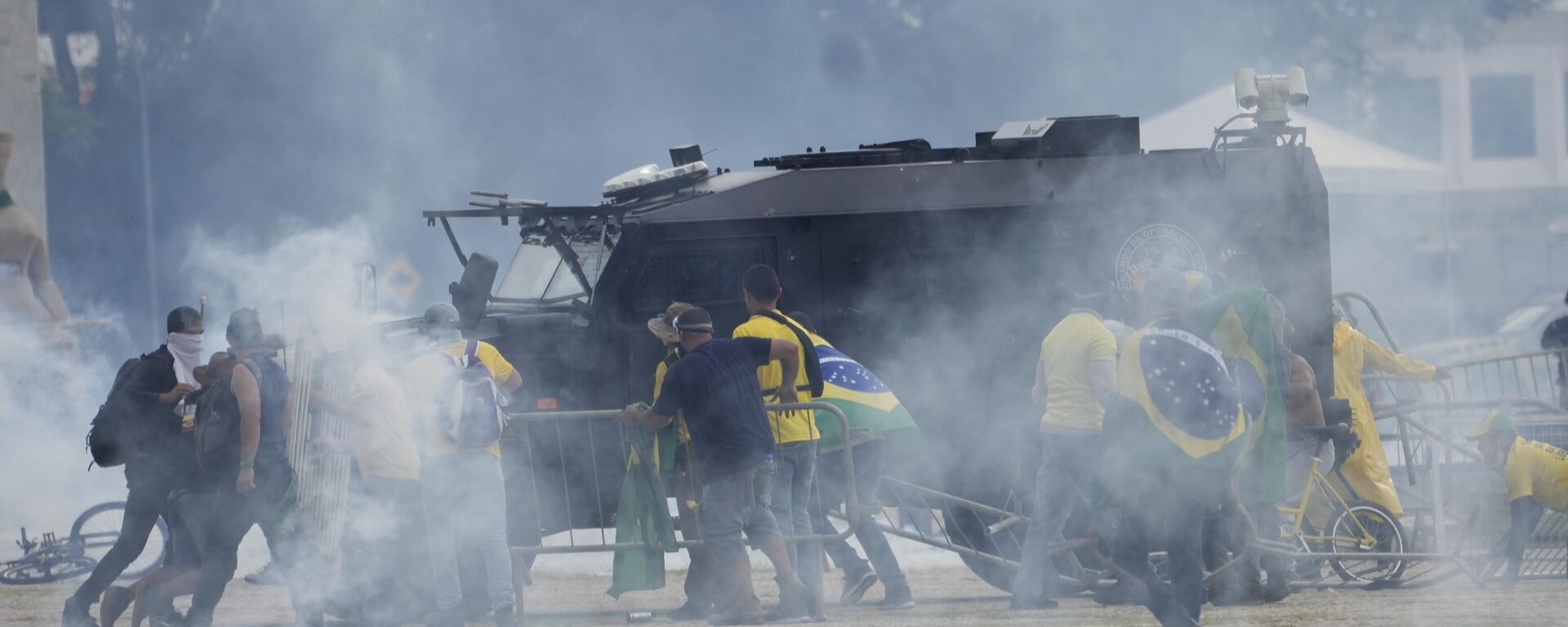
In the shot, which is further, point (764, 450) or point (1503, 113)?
point (1503, 113)

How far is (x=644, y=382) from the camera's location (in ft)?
27.6

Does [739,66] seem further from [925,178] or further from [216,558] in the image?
[216,558]

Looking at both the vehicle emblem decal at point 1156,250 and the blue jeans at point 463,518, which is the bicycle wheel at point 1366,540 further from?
the blue jeans at point 463,518

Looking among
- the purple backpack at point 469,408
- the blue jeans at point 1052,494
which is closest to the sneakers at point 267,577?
the purple backpack at point 469,408

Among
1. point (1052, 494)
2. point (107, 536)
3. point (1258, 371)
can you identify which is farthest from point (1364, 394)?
point (107, 536)

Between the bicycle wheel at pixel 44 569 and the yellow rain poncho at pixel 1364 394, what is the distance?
756cm

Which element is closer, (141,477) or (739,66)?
(141,477)

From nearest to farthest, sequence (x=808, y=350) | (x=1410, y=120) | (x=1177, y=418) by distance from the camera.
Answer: (x=1177, y=418)
(x=808, y=350)
(x=1410, y=120)

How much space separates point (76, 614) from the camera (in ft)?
25.5

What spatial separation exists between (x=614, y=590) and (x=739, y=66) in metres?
7.36

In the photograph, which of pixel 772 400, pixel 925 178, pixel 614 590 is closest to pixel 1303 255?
pixel 925 178

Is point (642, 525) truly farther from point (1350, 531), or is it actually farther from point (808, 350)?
point (1350, 531)

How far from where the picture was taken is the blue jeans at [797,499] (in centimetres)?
768

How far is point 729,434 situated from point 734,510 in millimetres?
354
